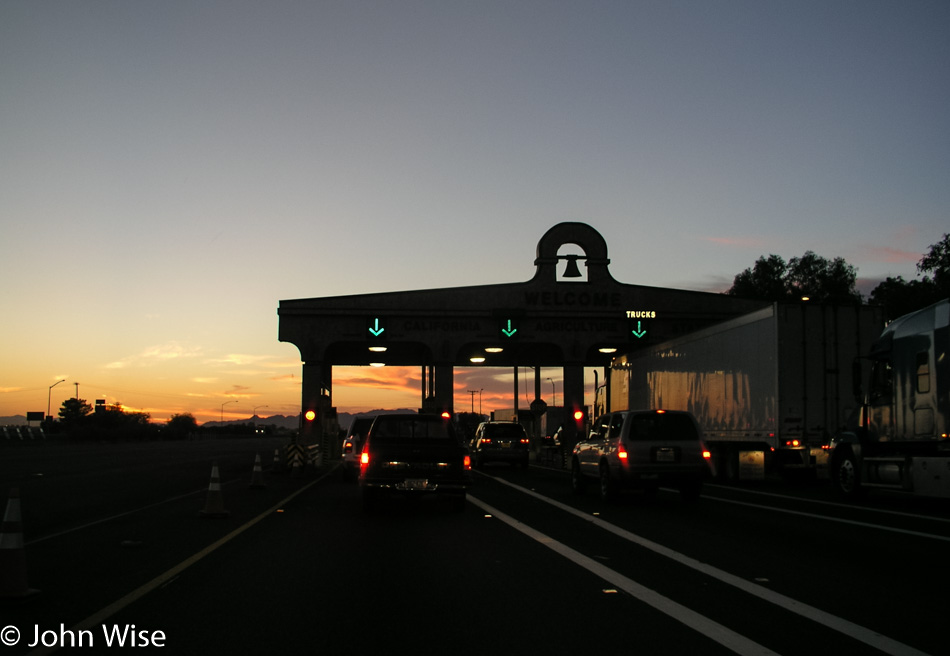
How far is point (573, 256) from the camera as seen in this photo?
4491 cm

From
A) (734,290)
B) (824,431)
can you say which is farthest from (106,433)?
(824,431)

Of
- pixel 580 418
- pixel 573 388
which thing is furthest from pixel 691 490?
pixel 573 388

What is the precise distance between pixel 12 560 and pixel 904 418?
52.3 feet

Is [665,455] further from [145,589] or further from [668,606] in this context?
[145,589]

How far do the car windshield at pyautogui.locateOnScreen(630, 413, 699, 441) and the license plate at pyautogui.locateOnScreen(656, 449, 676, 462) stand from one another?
0.87 feet

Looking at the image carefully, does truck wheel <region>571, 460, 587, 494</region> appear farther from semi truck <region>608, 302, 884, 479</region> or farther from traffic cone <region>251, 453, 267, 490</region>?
traffic cone <region>251, 453, 267, 490</region>

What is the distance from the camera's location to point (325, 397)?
43562mm

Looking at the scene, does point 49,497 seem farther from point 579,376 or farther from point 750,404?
point 579,376

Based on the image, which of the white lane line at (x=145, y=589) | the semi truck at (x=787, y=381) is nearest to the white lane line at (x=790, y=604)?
the white lane line at (x=145, y=589)

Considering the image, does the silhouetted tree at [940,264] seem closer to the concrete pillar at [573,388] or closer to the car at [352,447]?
the concrete pillar at [573,388]

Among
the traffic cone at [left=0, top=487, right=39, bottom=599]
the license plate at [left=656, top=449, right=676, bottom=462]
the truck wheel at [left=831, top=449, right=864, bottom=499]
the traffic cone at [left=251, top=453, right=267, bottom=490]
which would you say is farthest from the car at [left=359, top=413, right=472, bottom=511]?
the truck wheel at [left=831, top=449, right=864, bottom=499]

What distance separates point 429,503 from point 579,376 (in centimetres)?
2807

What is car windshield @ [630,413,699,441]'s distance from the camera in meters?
18.5

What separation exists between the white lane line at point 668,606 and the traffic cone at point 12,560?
5.33 meters
